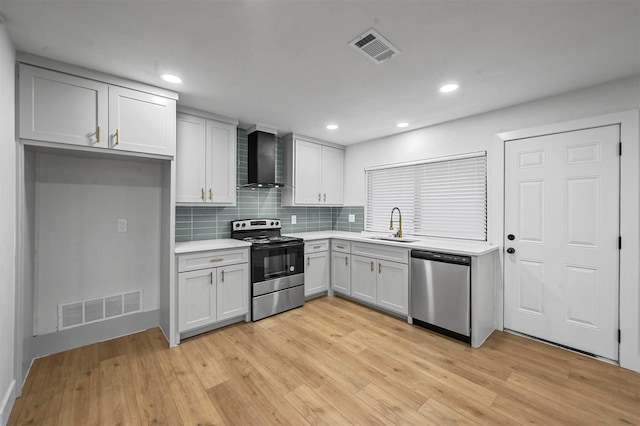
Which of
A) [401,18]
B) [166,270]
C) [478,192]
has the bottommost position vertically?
[166,270]

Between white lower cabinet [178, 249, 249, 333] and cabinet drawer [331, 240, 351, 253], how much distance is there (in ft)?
4.62

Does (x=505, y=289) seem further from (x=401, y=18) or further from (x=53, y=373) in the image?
(x=53, y=373)

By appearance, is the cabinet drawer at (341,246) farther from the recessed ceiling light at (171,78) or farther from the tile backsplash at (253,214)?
the recessed ceiling light at (171,78)

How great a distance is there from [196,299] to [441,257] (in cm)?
259

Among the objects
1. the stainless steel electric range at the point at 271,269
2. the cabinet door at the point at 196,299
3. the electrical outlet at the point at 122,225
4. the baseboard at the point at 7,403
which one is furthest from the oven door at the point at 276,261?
the baseboard at the point at 7,403

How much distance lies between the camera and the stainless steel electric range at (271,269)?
125 inches

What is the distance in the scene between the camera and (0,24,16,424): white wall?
5.24 feet

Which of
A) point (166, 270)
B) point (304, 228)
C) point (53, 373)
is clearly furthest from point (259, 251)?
point (53, 373)

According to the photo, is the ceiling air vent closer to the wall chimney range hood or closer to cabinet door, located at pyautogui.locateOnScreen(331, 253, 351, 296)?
the wall chimney range hood

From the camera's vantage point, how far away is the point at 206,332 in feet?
9.46

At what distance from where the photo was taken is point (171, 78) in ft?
7.64

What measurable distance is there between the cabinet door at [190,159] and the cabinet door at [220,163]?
7 cm

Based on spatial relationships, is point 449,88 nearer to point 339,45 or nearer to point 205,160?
point 339,45

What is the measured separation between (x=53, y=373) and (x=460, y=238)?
4.18 m
